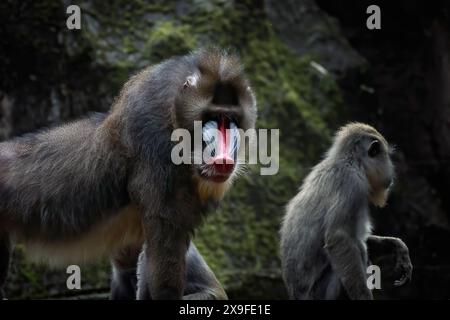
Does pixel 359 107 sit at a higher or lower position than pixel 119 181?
higher

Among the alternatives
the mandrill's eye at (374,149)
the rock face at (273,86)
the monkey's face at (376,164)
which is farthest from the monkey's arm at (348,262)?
the rock face at (273,86)

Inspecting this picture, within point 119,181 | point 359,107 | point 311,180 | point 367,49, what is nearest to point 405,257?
point 311,180

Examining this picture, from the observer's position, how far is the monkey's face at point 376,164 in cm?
747

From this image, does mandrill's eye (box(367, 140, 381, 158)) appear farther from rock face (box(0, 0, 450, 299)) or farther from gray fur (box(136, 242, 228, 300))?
rock face (box(0, 0, 450, 299))

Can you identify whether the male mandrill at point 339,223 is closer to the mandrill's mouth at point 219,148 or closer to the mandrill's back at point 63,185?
the mandrill's mouth at point 219,148

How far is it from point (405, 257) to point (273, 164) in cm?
294

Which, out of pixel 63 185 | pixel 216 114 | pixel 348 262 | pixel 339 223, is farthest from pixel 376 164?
pixel 63 185

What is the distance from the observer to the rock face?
934 centimetres

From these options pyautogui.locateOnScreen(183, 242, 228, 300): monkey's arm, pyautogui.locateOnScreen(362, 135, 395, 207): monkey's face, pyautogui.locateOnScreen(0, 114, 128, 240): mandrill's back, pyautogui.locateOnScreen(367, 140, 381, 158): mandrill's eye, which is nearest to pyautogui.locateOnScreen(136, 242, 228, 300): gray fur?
pyautogui.locateOnScreen(183, 242, 228, 300): monkey's arm

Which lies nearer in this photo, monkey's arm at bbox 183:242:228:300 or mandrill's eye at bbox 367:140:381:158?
monkey's arm at bbox 183:242:228:300

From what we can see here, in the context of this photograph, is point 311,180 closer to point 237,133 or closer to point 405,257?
point 405,257

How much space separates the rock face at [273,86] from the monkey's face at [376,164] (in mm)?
1964
